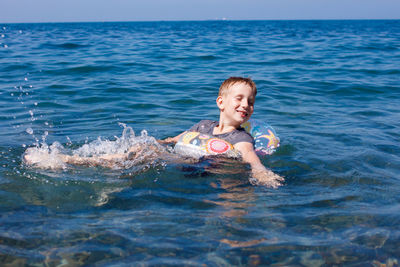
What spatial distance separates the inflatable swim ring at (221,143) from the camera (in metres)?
4.87

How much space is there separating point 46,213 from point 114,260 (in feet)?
3.44

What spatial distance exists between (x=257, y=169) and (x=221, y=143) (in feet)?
2.13

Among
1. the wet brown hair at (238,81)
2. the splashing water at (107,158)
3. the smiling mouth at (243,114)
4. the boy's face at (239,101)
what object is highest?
the wet brown hair at (238,81)

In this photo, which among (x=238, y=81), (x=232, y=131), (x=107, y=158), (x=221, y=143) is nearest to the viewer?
(x=107, y=158)

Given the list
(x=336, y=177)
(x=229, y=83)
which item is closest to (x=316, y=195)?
(x=336, y=177)

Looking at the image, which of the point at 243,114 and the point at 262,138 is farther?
the point at 262,138

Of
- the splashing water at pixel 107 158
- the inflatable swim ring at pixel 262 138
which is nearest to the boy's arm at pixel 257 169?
the inflatable swim ring at pixel 262 138

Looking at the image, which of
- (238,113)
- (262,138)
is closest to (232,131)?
(238,113)

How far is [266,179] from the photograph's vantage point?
168 inches

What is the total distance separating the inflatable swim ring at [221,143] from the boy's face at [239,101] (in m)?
0.37

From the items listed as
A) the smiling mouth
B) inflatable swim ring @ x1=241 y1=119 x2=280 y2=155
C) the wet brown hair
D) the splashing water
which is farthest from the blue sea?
the wet brown hair

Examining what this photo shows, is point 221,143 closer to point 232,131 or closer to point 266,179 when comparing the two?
point 232,131

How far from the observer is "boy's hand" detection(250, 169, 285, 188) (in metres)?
4.24

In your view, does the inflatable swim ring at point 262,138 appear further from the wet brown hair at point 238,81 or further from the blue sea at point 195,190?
the wet brown hair at point 238,81
